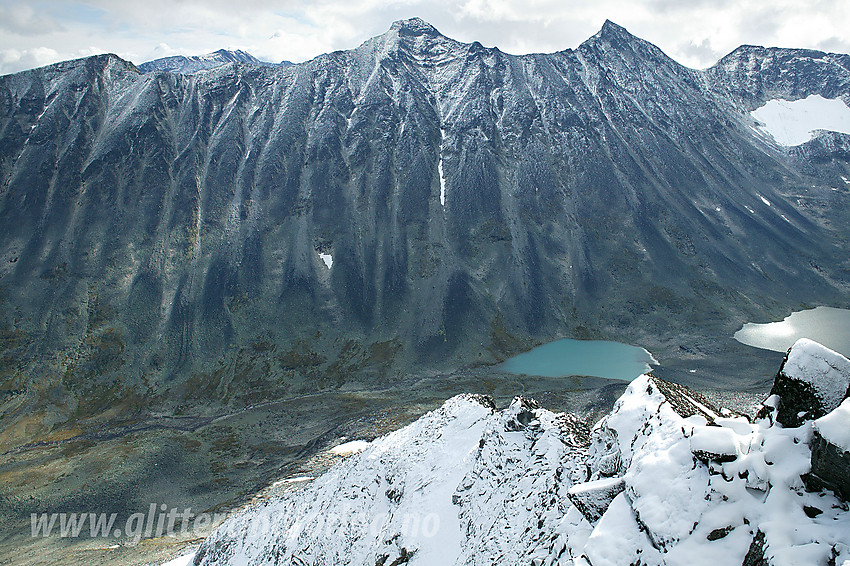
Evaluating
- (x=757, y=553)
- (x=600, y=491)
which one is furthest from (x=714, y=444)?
(x=600, y=491)

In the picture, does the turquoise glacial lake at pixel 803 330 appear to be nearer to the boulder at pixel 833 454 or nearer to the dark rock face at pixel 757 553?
the boulder at pixel 833 454

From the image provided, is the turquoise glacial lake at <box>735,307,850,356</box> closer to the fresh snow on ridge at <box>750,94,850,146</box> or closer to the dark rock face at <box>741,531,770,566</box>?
the fresh snow on ridge at <box>750,94,850,146</box>

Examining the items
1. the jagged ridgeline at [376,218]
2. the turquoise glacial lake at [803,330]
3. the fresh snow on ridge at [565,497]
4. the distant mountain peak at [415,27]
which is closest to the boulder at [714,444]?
the fresh snow on ridge at [565,497]

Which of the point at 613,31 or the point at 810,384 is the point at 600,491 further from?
the point at 613,31

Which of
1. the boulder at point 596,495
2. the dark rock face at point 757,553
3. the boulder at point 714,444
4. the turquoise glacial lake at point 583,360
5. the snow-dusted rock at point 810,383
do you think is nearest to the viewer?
the dark rock face at point 757,553

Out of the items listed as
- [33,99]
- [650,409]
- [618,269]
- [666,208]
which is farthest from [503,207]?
[33,99]

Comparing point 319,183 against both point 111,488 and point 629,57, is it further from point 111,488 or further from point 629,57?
point 629,57
